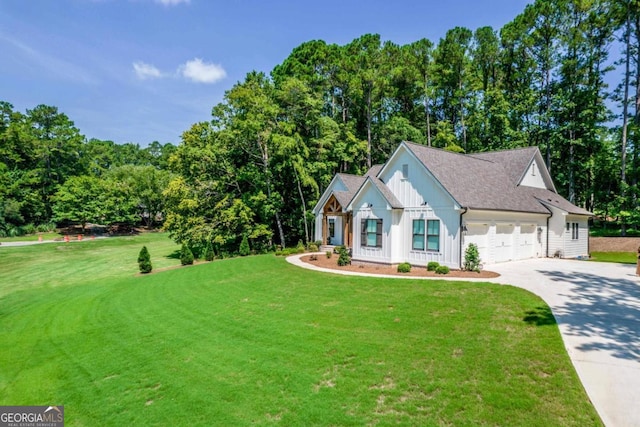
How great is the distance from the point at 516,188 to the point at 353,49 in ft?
84.7

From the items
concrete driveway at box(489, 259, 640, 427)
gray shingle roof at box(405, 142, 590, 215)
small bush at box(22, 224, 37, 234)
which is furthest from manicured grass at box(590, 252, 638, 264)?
small bush at box(22, 224, 37, 234)

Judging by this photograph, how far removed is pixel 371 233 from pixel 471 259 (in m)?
5.41

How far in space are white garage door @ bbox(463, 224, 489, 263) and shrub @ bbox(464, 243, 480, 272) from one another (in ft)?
1.47

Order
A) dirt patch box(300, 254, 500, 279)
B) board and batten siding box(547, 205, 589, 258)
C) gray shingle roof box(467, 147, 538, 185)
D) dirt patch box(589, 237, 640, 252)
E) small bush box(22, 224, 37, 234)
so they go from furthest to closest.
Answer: small bush box(22, 224, 37, 234), dirt patch box(589, 237, 640, 252), gray shingle roof box(467, 147, 538, 185), board and batten siding box(547, 205, 589, 258), dirt patch box(300, 254, 500, 279)

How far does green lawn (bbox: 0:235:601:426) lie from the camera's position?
532cm

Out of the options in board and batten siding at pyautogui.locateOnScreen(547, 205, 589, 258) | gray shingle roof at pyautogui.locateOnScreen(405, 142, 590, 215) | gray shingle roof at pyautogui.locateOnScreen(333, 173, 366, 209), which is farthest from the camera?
gray shingle roof at pyautogui.locateOnScreen(333, 173, 366, 209)

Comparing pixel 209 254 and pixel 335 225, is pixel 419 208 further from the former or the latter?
pixel 209 254

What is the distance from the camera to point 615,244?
23.8m

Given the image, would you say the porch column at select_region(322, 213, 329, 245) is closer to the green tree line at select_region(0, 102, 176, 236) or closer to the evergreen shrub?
the evergreen shrub

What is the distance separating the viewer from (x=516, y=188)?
20.0 meters

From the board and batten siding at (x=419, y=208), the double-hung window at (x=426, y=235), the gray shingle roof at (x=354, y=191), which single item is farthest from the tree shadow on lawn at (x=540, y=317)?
the gray shingle roof at (x=354, y=191)

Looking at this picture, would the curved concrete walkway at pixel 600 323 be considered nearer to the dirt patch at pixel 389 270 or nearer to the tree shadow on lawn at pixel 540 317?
the tree shadow on lawn at pixel 540 317

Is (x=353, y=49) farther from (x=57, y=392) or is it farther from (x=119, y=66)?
(x=57, y=392)

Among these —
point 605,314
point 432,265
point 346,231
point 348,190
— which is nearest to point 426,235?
point 432,265
